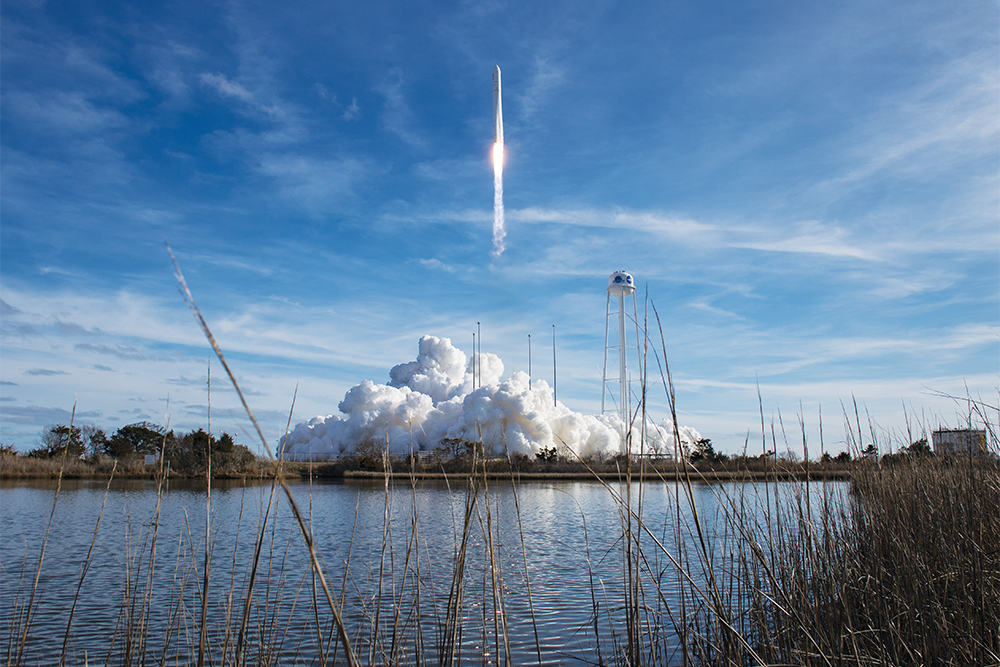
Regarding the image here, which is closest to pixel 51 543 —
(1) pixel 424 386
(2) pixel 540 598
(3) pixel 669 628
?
(2) pixel 540 598

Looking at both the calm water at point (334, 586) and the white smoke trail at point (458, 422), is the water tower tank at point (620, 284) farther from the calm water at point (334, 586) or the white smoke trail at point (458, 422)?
the calm water at point (334, 586)

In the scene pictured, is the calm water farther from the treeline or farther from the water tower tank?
the water tower tank

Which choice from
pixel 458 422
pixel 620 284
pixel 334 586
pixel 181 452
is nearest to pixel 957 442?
pixel 334 586

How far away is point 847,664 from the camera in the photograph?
2.36 metres

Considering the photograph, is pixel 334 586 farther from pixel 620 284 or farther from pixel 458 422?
pixel 458 422

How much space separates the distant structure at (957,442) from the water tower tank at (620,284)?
36050 millimetres

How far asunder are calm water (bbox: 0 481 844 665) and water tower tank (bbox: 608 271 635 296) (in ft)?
90.6

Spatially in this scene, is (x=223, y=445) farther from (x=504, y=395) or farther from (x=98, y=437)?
(x=504, y=395)

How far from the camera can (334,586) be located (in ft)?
24.1

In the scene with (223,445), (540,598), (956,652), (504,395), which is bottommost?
(540,598)

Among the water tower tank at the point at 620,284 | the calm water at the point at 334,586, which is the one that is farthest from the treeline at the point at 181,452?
the water tower tank at the point at 620,284

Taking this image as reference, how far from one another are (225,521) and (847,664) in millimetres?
13494

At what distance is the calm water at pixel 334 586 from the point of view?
9.20 ft

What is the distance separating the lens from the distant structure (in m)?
4.60
